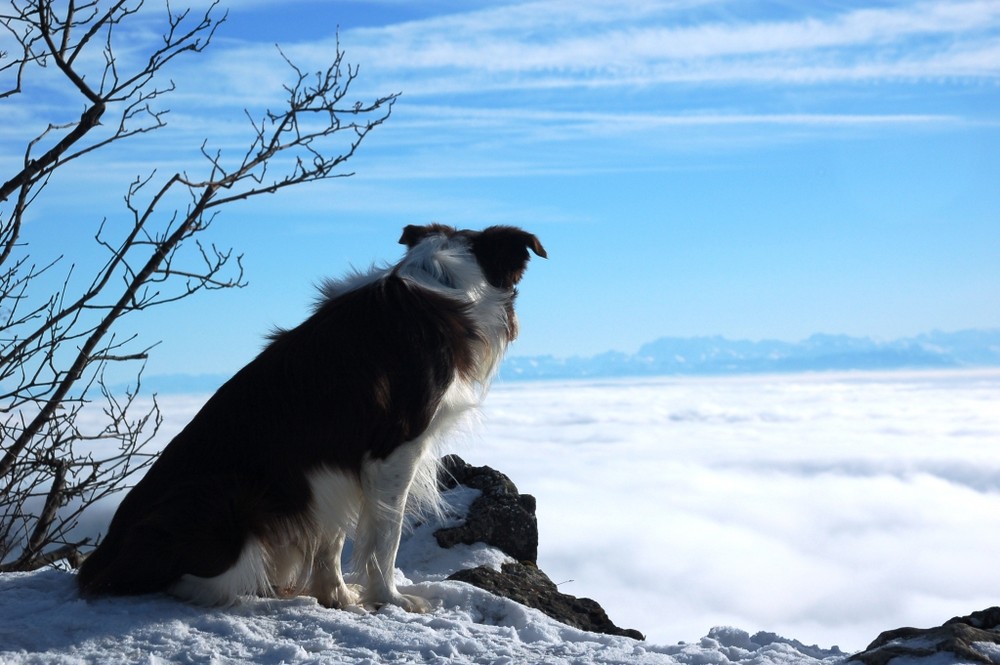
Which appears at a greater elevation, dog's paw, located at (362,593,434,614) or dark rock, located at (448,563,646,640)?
dark rock, located at (448,563,646,640)

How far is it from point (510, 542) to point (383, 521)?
7.58 feet

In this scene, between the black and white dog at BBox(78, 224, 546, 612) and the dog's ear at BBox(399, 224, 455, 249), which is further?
the dog's ear at BBox(399, 224, 455, 249)

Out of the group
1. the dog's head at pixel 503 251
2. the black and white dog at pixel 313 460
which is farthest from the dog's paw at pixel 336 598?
the dog's head at pixel 503 251

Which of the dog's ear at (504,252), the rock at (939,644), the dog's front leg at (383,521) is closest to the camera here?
the rock at (939,644)

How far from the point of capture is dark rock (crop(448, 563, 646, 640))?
20.2ft

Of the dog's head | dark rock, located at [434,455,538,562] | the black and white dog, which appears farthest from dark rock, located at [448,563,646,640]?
the dog's head

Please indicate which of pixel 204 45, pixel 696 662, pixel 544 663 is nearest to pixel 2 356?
pixel 204 45

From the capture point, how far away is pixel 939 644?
4.47 m

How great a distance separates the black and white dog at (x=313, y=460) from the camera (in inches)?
196

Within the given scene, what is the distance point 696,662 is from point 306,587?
2.19m

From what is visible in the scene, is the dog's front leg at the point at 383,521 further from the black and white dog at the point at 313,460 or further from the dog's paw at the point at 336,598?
the dog's paw at the point at 336,598

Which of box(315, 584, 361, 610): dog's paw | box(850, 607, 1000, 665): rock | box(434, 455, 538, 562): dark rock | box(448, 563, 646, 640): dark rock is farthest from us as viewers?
box(434, 455, 538, 562): dark rock

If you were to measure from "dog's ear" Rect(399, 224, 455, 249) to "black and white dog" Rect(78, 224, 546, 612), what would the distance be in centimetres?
53

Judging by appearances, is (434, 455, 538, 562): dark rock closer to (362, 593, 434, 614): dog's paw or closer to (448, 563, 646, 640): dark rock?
→ (448, 563, 646, 640): dark rock
